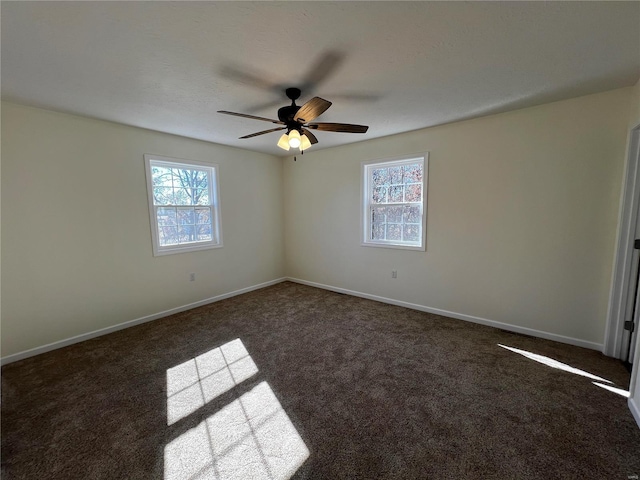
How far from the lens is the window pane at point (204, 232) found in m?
4.05

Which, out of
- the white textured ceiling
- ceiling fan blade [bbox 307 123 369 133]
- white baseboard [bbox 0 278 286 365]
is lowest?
white baseboard [bbox 0 278 286 365]

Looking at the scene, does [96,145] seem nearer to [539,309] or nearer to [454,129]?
[454,129]

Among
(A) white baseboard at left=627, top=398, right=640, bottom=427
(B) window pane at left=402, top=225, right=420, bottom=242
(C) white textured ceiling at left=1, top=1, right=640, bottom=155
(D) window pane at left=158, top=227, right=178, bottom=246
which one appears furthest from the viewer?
(B) window pane at left=402, top=225, right=420, bottom=242

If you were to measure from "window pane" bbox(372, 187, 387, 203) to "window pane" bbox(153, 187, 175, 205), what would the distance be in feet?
9.73

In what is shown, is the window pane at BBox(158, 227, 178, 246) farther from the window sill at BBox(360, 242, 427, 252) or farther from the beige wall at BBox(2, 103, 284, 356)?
the window sill at BBox(360, 242, 427, 252)

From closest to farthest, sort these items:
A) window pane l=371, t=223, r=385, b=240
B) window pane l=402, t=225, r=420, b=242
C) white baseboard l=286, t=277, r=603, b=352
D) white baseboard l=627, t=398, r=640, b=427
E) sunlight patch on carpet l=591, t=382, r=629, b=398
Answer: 1. white baseboard l=627, t=398, r=640, b=427
2. sunlight patch on carpet l=591, t=382, r=629, b=398
3. white baseboard l=286, t=277, r=603, b=352
4. window pane l=402, t=225, r=420, b=242
5. window pane l=371, t=223, r=385, b=240

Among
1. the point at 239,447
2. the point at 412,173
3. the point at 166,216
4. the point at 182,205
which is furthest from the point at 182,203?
the point at 412,173

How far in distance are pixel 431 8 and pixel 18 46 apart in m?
2.49

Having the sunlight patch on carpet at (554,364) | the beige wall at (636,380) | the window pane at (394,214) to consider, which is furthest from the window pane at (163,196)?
the beige wall at (636,380)

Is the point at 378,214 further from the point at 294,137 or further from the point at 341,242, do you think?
the point at 294,137

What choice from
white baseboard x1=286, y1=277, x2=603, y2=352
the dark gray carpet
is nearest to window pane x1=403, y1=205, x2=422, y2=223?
white baseboard x1=286, y1=277, x2=603, y2=352

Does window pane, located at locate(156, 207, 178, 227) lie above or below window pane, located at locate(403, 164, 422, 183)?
below

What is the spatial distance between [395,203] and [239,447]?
3.31m

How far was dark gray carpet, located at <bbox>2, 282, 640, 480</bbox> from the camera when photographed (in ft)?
4.84
